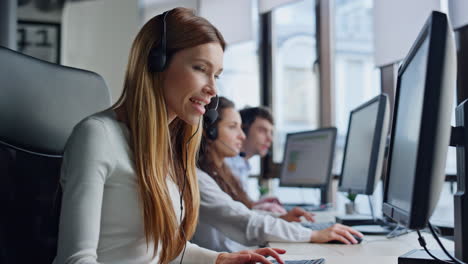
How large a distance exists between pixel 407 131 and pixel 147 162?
53cm

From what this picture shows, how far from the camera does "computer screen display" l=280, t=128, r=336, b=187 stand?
2508mm

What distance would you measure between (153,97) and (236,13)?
114 inches

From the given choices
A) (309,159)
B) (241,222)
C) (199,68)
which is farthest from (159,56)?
(309,159)

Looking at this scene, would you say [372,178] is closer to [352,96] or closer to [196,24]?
[196,24]

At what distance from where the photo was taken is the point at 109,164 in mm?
931

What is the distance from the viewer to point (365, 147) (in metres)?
1.72

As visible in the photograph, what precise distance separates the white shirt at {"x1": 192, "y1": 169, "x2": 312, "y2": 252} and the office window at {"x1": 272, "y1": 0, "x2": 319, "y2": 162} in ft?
6.47

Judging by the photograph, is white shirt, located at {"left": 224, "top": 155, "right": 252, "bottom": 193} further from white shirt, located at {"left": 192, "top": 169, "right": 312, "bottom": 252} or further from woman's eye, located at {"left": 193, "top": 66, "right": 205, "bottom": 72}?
woman's eye, located at {"left": 193, "top": 66, "right": 205, "bottom": 72}

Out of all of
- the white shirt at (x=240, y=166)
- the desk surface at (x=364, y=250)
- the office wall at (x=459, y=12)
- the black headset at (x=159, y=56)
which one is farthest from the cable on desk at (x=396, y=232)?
the white shirt at (x=240, y=166)

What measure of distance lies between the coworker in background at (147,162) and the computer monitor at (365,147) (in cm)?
65

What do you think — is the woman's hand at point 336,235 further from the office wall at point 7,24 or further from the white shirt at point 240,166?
the office wall at point 7,24

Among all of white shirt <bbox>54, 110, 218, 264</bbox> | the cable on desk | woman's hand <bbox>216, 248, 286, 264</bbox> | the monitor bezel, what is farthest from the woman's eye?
the cable on desk

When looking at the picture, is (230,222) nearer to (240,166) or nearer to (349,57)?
(240,166)

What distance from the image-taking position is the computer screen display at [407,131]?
75cm
